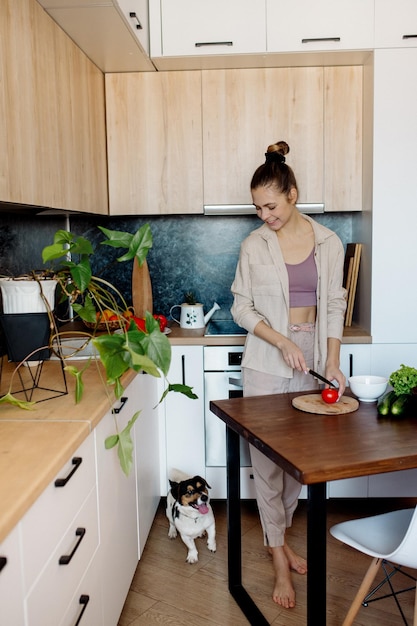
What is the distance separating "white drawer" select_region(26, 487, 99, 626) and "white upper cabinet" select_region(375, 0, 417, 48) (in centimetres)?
242

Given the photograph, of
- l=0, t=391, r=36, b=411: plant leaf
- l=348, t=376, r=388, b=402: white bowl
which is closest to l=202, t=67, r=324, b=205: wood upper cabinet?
l=348, t=376, r=388, b=402: white bowl

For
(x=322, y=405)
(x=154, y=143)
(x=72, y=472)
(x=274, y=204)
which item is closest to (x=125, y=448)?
(x=72, y=472)

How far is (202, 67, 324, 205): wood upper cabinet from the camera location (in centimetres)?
316

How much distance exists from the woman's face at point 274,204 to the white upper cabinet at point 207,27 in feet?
3.22

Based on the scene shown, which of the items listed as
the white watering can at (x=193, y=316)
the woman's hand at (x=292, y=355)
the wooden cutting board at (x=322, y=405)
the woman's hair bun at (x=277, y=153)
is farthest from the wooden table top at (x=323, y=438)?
the white watering can at (x=193, y=316)

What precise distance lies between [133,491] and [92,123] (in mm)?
1705

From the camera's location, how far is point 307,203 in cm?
322

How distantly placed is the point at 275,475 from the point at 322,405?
575 mm

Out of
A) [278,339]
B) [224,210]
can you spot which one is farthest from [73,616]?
[224,210]

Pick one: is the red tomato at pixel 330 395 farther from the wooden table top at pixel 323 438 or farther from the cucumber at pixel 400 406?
the cucumber at pixel 400 406

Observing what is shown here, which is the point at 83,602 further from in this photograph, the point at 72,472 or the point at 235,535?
the point at 235,535

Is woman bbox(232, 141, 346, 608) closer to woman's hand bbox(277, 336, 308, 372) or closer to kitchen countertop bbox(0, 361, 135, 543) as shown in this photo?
woman's hand bbox(277, 336, 308, 372)

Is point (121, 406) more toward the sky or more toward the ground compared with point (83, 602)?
more toward the sky

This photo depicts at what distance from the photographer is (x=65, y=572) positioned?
143 centimetres
